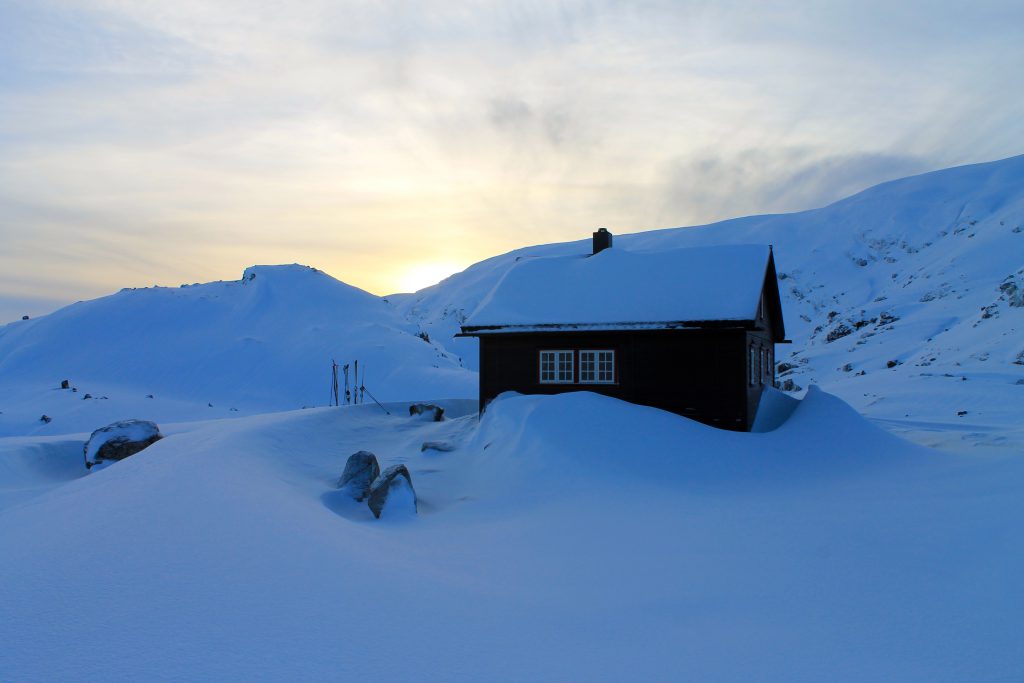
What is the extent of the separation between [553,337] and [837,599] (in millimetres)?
14235

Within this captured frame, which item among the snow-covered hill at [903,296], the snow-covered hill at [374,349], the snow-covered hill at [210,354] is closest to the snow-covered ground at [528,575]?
the snow-covered hill at [374,349]

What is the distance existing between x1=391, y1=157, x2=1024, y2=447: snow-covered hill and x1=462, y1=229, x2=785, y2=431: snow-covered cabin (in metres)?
5.70

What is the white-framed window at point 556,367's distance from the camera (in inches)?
814

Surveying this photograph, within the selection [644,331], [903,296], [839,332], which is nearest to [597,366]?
[644,331]

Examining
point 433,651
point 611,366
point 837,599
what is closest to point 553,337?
point 611,366

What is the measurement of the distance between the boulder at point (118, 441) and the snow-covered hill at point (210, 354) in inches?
709

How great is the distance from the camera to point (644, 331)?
64.0 ft

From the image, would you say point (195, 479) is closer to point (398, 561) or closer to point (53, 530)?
point (53, 530)

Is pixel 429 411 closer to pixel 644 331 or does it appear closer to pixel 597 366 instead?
pixel 597 366

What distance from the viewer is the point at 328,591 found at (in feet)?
21.0

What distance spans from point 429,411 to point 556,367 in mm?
8982

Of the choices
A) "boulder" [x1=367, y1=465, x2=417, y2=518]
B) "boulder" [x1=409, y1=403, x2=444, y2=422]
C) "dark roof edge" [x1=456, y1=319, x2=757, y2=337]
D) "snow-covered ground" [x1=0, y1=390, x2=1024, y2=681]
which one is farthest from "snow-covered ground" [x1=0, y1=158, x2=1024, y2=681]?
"dark roof edge" [x1=456, y1=319, x2=757, y2=337]

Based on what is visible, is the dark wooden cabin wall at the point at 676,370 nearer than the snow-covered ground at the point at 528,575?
No

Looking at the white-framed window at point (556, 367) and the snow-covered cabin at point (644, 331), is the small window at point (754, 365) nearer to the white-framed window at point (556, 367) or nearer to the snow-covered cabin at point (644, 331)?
the snow-covered cabin at point (644, 331)
